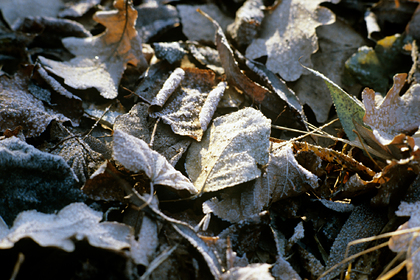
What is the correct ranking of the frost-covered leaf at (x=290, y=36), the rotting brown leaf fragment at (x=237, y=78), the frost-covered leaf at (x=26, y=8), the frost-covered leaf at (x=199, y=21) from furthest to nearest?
1. the frost-covered leaf at (x=199, y=21)
2. the frost-covered leaf at (x=26, y=8)
3. the frost-covered leaf at (x=290, y=36)
4. the rotting brown leaf fragment at (x=237, y=78)

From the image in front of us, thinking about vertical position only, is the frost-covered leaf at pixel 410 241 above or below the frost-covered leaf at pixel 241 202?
above

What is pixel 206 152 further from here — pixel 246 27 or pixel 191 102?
pixel 246 27

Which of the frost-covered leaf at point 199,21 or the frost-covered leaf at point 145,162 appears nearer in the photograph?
the frost-covered leaf at point 145,162

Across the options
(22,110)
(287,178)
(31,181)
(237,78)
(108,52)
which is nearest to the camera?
(31,181)

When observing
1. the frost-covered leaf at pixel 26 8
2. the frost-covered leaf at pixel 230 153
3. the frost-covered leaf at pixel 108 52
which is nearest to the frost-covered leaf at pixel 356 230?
the frost-covered leaf at pixel 230 153

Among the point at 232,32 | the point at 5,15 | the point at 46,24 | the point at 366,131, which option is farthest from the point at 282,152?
the point at 5,15

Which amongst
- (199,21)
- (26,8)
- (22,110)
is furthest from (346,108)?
(26,8)

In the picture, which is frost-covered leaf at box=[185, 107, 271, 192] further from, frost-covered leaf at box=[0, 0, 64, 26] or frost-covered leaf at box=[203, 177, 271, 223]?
frost-covered leaf at box=[0, 0, 64, 26]

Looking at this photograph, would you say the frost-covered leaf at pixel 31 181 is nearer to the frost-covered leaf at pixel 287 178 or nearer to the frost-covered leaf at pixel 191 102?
the frost-covered leaf at pixel 191 102
